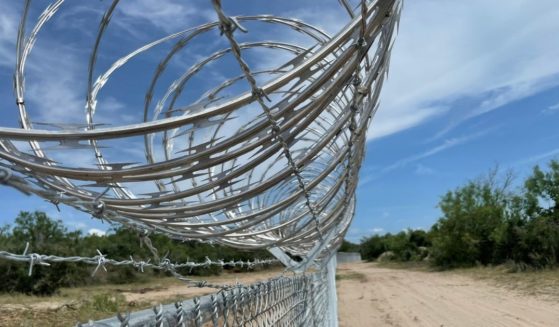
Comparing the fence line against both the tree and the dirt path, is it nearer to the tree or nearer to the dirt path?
the dirt path

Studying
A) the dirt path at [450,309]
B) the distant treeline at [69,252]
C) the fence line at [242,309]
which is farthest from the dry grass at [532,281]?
the fence line at [242,309]

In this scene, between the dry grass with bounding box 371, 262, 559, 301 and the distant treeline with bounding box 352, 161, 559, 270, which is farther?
the distant treeline with bounding box 352, 161, 559, 270

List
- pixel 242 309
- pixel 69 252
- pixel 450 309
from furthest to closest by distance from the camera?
pixel 69 252, pixel 450 309, pixel 242 309

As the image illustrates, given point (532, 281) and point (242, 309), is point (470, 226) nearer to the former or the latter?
point (532, 281)

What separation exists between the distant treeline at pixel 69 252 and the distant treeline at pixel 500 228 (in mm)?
12723

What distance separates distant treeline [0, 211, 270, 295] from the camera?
22641mm

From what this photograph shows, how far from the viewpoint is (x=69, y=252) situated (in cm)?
2798

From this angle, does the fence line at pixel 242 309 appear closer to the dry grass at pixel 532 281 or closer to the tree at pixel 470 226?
the dry grass at pixel 532 281

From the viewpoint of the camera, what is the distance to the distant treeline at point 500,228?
85.9 ft

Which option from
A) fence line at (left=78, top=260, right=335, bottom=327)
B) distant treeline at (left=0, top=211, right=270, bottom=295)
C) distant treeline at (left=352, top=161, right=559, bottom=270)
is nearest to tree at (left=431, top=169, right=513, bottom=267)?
distant treeline at (left=352, top=161, right=559, bottom=270)

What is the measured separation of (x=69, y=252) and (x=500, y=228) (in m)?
21.6

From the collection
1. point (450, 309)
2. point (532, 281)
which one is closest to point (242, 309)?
point (450, 309)

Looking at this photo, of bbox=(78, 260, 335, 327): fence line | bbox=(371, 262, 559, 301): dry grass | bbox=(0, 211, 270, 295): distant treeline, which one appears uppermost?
bbox=(0, 211, 270, 295): distant treeline

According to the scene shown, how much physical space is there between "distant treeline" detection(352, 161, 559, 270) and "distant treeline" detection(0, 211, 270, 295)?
1272 centimetres
